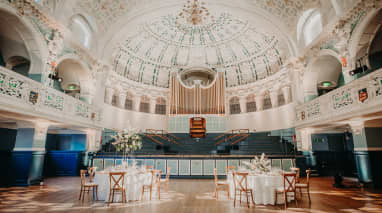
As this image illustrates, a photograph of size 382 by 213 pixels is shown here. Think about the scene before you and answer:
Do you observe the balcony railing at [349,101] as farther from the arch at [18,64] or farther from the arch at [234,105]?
the arch at [18,64]

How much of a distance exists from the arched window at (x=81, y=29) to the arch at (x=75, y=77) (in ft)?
4.01

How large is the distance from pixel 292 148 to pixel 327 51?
15.6 ft

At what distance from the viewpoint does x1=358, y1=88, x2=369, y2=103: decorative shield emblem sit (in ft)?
18.0

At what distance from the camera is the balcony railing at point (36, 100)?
5.34 meters

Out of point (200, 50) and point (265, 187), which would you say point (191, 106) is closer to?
point (200, 50)

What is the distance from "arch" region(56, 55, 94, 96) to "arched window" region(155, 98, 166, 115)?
5.69 meters

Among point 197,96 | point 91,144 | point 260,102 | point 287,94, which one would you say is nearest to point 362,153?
point 287,94

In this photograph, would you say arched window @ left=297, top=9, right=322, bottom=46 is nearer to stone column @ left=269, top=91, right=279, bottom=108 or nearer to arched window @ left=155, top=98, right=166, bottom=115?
stone column @ left=269, top=91, right=279, bottom=108

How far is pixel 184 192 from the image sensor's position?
6.21 m

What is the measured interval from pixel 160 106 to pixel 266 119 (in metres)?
7.65

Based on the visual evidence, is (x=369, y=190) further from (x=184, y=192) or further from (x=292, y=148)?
(x=184, y=192)

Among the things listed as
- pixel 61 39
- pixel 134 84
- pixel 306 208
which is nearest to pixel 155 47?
pixel 134 84

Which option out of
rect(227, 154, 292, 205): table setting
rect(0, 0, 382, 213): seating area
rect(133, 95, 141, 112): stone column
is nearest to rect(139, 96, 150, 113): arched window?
rect(0, 0, 382, 213): seating area

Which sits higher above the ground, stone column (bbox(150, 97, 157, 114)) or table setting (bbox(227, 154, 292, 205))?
stone column (bbox(150, 97, 157, 114))
